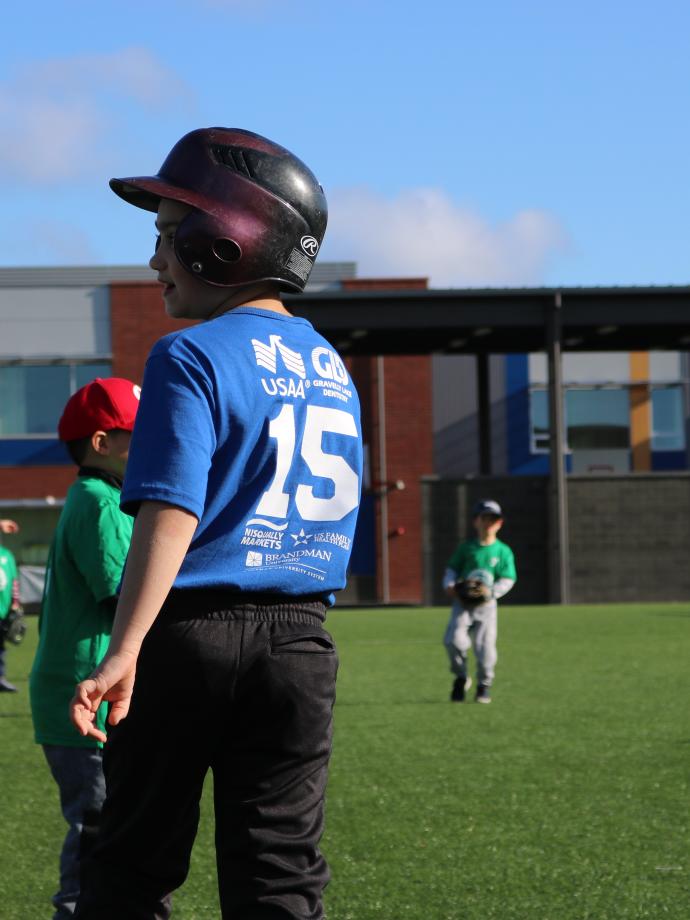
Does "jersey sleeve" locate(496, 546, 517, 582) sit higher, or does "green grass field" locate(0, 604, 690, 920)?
"jersey sleeve" locate(496, 546, 517, 582)

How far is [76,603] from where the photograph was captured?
4.36 m

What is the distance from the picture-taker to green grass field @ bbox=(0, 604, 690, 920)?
555 centimetres

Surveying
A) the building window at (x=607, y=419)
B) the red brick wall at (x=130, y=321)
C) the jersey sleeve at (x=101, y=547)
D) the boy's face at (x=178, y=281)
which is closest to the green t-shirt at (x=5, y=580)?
the jersey sleeve at (x=101, y=547)

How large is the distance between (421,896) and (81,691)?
308cm

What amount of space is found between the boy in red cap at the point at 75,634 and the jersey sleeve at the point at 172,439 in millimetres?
1319

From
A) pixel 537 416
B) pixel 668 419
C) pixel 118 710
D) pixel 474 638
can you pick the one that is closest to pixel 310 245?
pixel 118 710

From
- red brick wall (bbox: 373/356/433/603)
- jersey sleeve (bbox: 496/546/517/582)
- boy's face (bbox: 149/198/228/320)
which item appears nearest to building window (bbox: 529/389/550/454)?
red brick wall (bbox: 373/356/433/603)

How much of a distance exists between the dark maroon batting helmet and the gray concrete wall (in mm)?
32138

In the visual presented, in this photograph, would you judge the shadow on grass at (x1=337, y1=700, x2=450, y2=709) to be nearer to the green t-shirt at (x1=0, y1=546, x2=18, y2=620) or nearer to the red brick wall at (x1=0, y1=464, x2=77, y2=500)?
the green t-shirt at (x1=0, y1=546, x2=18, y2=620)

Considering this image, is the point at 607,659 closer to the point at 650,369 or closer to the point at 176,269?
the point at 176,269

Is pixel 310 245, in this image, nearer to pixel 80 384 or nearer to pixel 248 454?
pixel 248 454

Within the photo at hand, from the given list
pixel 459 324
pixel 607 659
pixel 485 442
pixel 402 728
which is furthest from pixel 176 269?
pixel 485 442

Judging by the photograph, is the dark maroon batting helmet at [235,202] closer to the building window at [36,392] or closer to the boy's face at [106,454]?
the boy's face at [106,454]

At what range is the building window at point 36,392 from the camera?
4009cm
